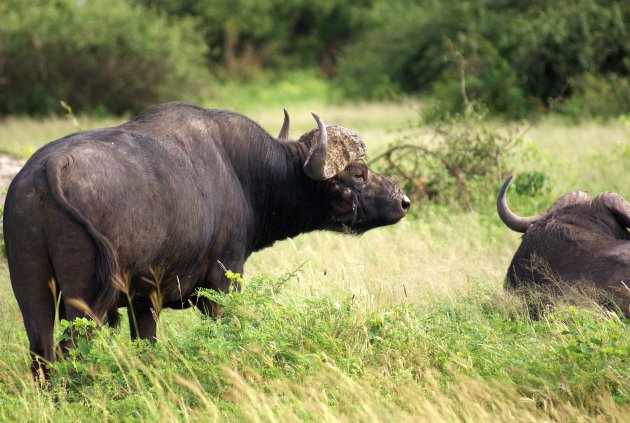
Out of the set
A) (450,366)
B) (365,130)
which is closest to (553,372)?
(450,366)

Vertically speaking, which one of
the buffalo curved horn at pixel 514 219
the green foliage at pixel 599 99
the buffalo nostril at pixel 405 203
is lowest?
the green foliage at pixel 599 99

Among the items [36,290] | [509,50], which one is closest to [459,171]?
[36,290]

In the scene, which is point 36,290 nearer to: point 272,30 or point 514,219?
point 514,219

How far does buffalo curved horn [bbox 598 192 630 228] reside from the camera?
23.5 ft

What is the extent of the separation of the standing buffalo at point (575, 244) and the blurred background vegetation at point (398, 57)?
7967 mm

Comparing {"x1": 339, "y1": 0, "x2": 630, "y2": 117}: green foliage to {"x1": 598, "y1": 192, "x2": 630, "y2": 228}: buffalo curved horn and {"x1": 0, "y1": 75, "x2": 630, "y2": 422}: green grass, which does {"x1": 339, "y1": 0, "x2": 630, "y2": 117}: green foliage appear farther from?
{"x1": 0, "y1": 75, "x2": 630, "y2": 422}: green grass

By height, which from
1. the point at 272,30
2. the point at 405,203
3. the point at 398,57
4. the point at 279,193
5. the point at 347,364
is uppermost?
the point at 279,193

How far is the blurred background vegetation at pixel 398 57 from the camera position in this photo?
19359 millimetres

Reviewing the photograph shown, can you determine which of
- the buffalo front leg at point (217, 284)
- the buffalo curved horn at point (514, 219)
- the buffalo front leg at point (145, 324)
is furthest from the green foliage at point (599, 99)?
the buffalo front leg at point (145, 324)

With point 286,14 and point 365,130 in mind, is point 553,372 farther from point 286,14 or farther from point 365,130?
point 286,14

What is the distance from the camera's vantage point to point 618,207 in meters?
7.16

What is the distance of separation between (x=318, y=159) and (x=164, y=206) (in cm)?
165

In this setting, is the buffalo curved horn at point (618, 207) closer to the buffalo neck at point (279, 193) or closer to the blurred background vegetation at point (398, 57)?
the buffalo neck at point (279, 193)

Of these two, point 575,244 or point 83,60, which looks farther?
point 83,60
